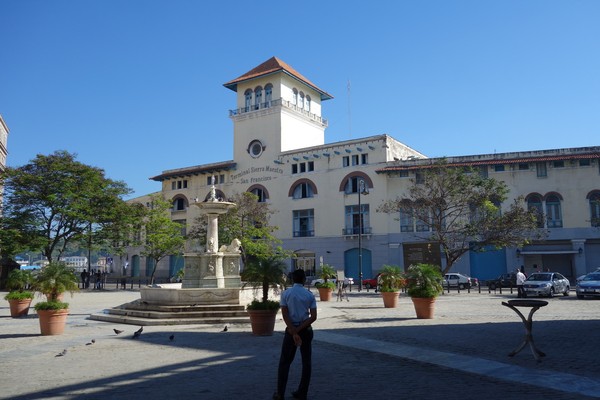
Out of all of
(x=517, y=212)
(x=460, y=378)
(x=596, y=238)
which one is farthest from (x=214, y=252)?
(x=596, y=238)

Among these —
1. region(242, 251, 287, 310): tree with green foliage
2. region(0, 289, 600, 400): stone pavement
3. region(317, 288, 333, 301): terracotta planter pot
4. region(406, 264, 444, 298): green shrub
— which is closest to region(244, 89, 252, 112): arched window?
region(317, 288, 333, 301): terracotta planter pot

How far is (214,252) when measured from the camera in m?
18.7

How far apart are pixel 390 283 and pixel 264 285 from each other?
8855mm

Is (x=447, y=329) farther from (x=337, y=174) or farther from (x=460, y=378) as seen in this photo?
(x=337, y=174)

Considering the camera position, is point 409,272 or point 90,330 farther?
point 409,272

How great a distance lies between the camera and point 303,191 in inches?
1873

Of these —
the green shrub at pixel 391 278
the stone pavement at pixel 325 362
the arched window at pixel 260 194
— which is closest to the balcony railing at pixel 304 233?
the arched window at pixel 260 194

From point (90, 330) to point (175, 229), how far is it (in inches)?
1117

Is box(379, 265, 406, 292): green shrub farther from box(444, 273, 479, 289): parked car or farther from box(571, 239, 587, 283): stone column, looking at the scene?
box(571, 239, 587, 283): stone column

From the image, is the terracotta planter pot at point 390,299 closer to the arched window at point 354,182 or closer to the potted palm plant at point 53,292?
the potted palm plant at point 53,292

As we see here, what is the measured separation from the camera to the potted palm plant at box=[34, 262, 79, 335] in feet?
40.1

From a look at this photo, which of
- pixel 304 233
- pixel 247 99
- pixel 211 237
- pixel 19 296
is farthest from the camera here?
pixel 247 99

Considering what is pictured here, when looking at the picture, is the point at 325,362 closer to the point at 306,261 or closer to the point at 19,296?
the point at 19,296

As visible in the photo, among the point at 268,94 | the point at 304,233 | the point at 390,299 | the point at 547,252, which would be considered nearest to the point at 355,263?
the point at 304,233
